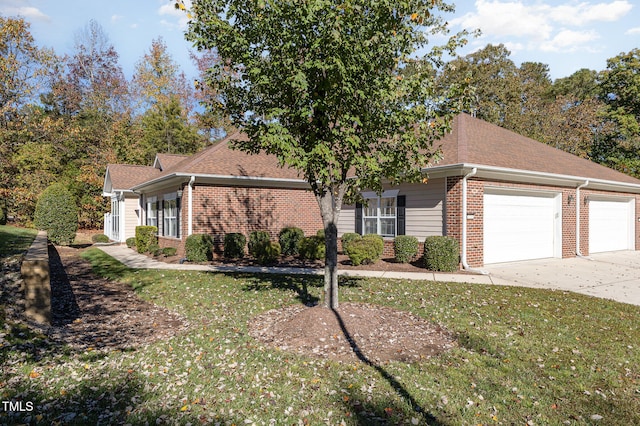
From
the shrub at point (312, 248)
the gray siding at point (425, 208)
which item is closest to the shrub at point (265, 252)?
the shrub at point (312, 248)

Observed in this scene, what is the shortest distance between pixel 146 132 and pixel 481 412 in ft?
111

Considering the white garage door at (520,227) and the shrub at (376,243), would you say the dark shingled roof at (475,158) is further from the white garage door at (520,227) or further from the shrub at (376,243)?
the shrub at (376,243)

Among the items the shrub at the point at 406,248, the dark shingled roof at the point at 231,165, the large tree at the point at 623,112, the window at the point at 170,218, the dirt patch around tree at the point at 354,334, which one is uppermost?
the large tree at the point at 623,112

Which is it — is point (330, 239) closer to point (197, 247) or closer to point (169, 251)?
point (197, 247)

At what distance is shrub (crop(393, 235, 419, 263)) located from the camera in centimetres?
1223

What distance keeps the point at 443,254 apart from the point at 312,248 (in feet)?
15.8

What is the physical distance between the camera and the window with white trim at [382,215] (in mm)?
13695

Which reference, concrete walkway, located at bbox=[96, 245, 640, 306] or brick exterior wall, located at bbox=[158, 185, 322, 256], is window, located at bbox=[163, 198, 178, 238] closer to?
brick exterior wall, located at bbox=[158, 185, 322, 256]

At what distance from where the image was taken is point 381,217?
14.1m

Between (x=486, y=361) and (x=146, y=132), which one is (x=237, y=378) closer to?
(x=486, y=361)

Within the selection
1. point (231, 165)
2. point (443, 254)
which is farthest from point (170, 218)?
point (443, 254)

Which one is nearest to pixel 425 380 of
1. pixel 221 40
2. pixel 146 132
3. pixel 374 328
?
pixel 374 328

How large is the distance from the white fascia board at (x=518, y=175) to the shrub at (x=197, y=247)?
7563 mm

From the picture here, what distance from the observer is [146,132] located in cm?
3228
